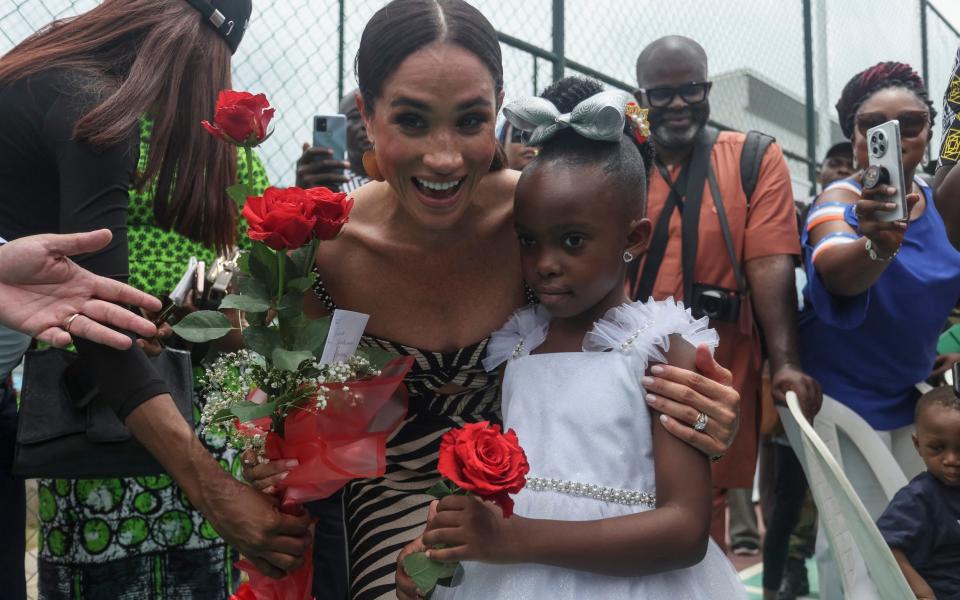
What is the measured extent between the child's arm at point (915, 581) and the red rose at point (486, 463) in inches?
61.8

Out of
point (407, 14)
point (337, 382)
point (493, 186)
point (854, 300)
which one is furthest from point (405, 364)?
point (854, 300)

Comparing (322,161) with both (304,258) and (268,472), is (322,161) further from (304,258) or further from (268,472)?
(268,472)

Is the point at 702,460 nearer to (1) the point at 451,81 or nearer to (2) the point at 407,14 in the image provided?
(1) the point at 451,81

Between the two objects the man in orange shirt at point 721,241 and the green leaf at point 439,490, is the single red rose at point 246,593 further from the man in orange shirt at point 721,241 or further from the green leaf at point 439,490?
the man in orange shirt at point 721,241

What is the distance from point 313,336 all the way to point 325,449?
23 centimetres

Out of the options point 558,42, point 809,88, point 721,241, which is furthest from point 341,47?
point 809,88

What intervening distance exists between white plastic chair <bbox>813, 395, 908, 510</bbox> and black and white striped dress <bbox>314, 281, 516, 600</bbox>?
131cm

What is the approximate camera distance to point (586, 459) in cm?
188

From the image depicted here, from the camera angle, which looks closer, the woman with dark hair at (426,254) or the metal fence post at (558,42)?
the woman with dark hair at (426,254)

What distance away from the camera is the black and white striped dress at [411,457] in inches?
81.3

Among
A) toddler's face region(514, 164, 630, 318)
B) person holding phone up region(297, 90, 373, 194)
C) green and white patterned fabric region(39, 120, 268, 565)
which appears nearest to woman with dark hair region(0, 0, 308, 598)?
green and white patterned fabric region(39, 120, 268, 565)

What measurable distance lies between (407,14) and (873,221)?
1.46 meters

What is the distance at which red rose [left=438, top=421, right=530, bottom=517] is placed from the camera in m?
1.48

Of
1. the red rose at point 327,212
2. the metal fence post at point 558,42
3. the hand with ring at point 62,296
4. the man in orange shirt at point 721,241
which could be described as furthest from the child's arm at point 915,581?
the metal fence post at point 558,42
